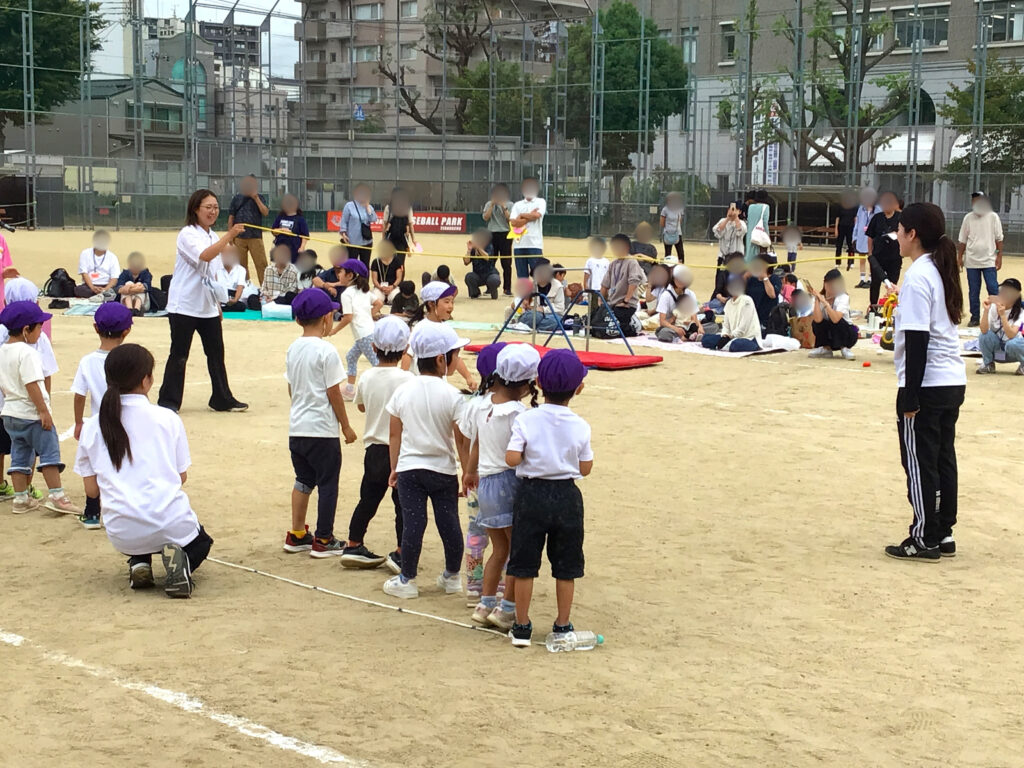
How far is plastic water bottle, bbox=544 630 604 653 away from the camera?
17.6 feet

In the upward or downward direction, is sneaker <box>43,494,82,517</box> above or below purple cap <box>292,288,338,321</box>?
below

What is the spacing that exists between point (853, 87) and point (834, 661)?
31.5 meters

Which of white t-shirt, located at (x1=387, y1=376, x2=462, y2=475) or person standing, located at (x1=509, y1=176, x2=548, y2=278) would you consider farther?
person standing, located at (x1=509, y1=176, x2=548, y2=278)

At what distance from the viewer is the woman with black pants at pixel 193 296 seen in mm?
10383

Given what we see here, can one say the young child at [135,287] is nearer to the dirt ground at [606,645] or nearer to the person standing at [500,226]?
the person standing at [500,226]

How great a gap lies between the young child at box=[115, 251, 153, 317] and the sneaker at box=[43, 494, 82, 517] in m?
11.3

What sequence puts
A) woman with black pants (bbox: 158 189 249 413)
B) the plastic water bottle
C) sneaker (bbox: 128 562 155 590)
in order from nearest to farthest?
the plastic water bottle < sneaker (bbox: 128 562 155 590) < woman with black pants (bbox: 158 189 249 413)

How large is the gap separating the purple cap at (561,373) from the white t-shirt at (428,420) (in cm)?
71

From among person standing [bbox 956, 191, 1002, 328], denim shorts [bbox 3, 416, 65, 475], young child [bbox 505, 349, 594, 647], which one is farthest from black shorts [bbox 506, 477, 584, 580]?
person standing [bbox 956, 191, 1002, 328]

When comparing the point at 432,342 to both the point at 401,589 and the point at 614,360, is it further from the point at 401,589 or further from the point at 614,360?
the point at 614,360

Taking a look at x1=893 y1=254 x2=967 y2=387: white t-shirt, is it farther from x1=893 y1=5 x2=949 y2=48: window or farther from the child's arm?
x1=893 y1=5 x2=949 y2=48: window

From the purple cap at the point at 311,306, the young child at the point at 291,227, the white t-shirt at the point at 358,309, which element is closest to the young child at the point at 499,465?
the purple cap at the point at 311,306

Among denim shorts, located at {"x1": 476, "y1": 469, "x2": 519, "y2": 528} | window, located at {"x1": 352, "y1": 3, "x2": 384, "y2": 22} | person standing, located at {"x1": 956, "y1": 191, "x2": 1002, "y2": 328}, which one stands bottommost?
denim shorts, located at {"x1": 476, "y1": 469, "x2": 519, "y2": 528}

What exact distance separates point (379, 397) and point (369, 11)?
51549 mm
